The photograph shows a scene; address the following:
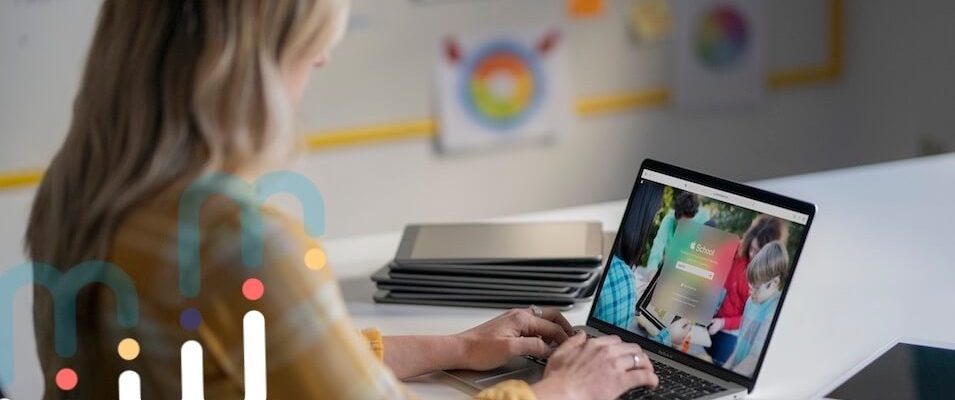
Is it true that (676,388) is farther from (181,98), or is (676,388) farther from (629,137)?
(629,137)

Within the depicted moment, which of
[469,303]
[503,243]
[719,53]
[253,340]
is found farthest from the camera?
[719,53]

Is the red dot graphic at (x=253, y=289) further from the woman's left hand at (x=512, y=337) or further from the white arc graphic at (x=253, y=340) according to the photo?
the woman's left hand at (x=512, y=337)

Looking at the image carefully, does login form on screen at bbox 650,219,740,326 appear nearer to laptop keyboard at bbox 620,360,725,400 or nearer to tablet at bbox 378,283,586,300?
laptop keyboard at bbox 620,360,725,400

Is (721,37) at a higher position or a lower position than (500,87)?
higher

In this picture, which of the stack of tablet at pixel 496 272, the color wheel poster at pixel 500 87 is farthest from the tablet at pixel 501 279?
the color wheel poster at pixel 500 87

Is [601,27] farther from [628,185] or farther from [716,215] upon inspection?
[716,215]

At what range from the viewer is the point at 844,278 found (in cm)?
186

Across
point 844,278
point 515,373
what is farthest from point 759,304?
point 844,278

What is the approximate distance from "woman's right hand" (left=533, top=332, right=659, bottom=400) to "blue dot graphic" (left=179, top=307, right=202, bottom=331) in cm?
39

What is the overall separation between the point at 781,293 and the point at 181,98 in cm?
69

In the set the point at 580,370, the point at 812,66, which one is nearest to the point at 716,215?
the point at 580,370

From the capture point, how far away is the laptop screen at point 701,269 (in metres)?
1.47
